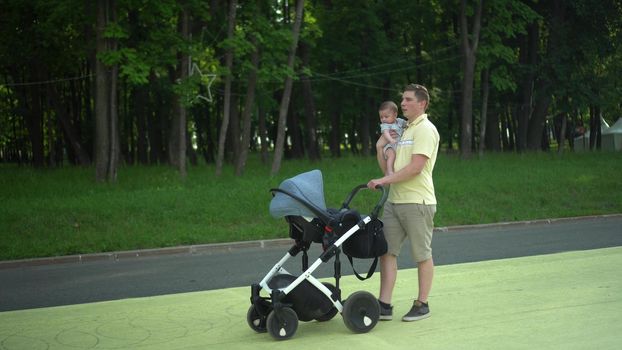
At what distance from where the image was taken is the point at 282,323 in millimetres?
6164

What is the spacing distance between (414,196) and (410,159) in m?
0.30

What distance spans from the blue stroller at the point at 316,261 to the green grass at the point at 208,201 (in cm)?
801

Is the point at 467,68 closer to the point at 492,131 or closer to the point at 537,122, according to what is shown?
the point at 537,122

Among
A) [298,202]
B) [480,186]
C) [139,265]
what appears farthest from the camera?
[480,186]

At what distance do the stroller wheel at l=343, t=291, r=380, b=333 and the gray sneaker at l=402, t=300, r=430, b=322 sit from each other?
1.39 feet

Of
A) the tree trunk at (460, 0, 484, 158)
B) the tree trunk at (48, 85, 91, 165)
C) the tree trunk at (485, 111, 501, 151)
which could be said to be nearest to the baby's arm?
the tree trunk at (460, 0, 484, 158)

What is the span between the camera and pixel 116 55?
20750 mm

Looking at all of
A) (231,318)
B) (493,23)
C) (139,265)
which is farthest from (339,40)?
(231,318)

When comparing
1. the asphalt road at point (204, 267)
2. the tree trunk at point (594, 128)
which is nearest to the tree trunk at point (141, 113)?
the asphalt road at point (204, 267)

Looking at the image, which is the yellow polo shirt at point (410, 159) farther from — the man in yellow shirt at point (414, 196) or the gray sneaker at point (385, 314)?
the gray sneaker at point (385, 314)

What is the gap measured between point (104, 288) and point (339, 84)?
31.8 metres

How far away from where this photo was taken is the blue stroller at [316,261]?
20.1 ft

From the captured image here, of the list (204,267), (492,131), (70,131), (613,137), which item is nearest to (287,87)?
(70,131)

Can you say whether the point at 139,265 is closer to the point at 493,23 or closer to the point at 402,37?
the point at 493,23
